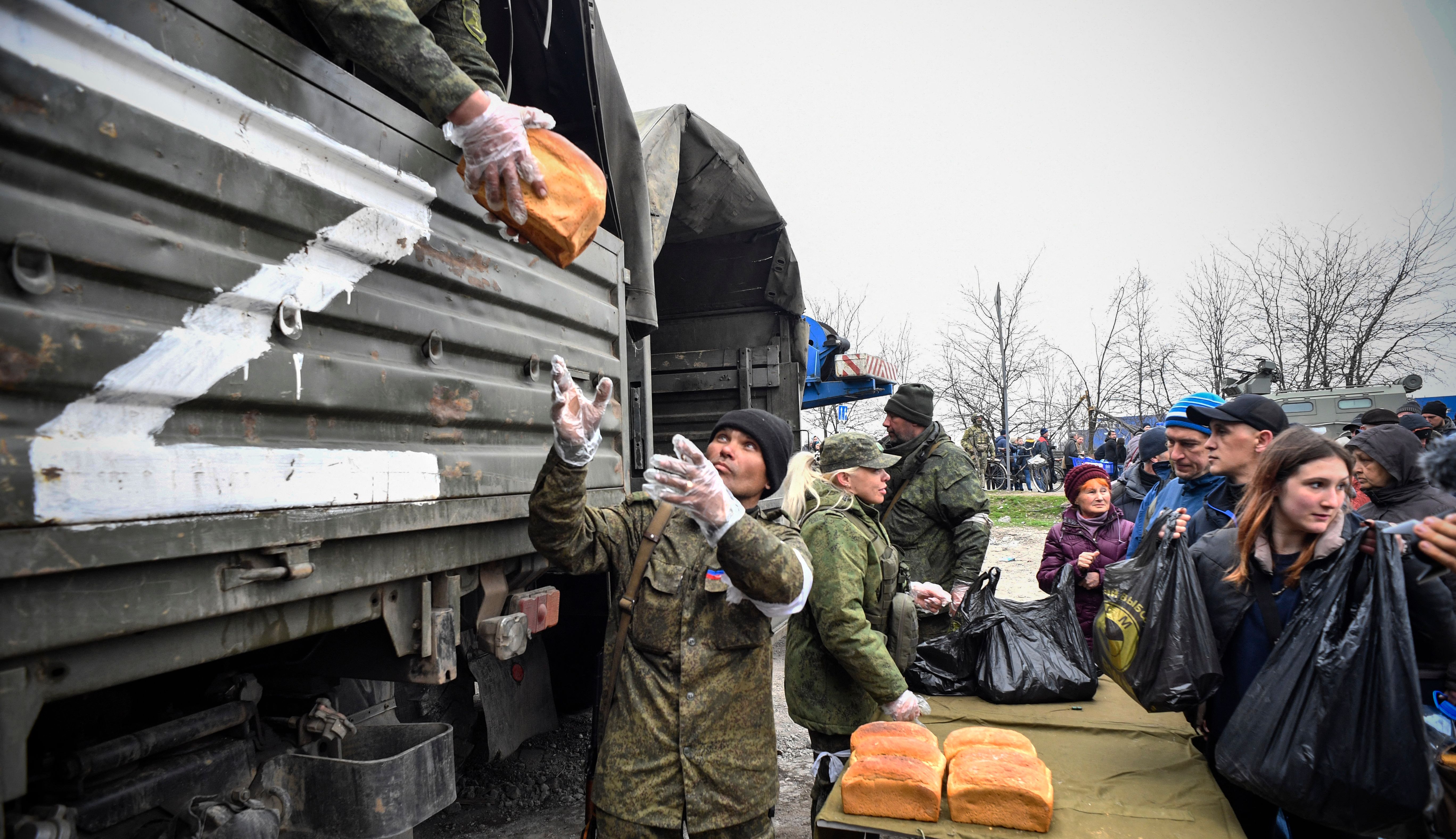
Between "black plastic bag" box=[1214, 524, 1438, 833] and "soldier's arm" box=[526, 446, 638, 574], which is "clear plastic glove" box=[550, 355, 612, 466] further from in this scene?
"black plastic bag" box=[1214, 524, 1438, 833]

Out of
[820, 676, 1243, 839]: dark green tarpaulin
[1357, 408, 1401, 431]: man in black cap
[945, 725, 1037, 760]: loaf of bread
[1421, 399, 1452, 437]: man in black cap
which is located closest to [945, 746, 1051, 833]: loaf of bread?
[820, 676, 1243, 839]: dark green tarpaulin

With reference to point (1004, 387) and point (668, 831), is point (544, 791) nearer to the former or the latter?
point (668, 831)

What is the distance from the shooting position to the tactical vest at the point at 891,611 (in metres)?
3.03

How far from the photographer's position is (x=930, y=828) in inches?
87.0

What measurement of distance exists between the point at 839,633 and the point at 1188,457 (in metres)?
1.99

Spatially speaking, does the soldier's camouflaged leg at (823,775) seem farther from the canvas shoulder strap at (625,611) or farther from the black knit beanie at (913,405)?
the black knit beanie at (913,405)

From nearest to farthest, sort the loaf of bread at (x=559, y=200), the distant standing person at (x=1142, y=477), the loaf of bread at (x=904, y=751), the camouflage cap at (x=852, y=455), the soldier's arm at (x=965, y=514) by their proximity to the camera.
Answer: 1. the loaf of bread at (x=559, y=200)
2. the loaf of bread at (x=904, y=751)
3. the camouflage cap at (x=852, y=455)
4. the soldier's arm at (x=965, y=514)
5. the distant standing person at (x=1142, y=477)

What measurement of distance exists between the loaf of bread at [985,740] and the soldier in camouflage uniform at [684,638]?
26.0 inches

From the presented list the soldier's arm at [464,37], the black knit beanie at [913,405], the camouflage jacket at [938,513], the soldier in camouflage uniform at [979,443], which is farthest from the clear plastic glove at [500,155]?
the soldier in camouflage uniform at [979,443]

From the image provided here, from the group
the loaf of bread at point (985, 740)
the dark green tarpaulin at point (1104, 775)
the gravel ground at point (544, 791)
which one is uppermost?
the loaf of bread at point (985, 740)

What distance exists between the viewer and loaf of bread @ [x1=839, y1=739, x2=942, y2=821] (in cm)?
223

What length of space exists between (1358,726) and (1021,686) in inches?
55.2

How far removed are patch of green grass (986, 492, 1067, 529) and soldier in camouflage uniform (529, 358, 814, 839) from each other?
39.4 ft

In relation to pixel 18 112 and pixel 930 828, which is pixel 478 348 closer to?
pixel 18 112
